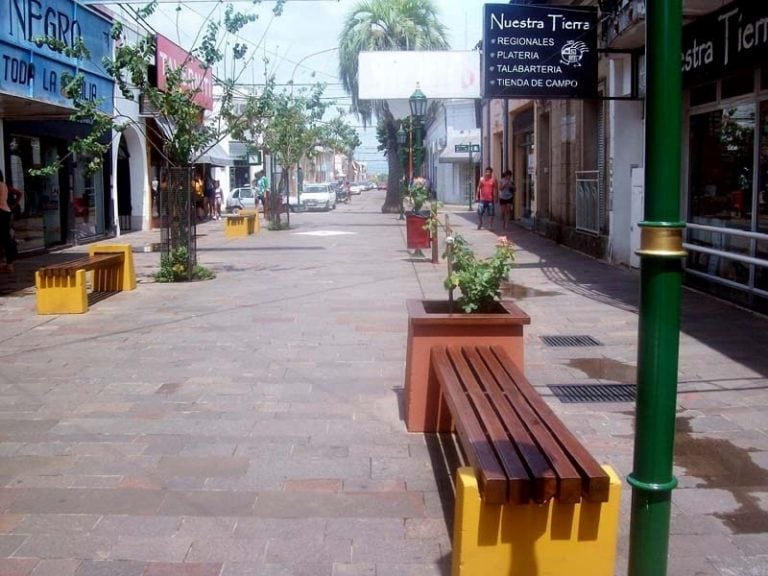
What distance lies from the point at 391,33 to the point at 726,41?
97.8ft

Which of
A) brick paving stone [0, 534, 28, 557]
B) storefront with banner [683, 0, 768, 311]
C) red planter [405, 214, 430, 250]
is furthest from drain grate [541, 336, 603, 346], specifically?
red planter [405, 214, 430, 250]

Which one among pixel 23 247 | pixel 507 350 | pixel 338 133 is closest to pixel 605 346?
pixel 507 350

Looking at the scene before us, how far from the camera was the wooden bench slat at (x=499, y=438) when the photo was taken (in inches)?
129

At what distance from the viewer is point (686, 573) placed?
384 centimetres

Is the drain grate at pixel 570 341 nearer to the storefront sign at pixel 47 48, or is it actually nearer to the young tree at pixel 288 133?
the storefront sign at pixel 47 48

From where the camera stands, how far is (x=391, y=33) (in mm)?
39219

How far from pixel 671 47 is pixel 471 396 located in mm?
2592

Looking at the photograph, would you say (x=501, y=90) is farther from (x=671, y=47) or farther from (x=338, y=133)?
(x=338, y=133)

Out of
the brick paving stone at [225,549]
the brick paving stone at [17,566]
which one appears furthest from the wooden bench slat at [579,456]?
the brick paving stone at [17,566]

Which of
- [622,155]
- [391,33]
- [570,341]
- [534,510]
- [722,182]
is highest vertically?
[391,33]

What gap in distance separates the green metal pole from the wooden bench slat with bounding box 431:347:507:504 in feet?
2.55

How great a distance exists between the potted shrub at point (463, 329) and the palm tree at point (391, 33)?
3330cm

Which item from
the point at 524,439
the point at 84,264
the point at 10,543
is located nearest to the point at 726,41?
the point at 84,264

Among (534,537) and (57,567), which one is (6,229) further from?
(534,537)
